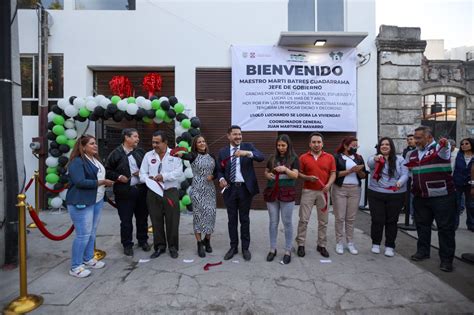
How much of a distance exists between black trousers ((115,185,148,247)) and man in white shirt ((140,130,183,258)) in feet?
0.64

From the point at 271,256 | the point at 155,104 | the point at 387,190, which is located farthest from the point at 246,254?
the point at 155,104

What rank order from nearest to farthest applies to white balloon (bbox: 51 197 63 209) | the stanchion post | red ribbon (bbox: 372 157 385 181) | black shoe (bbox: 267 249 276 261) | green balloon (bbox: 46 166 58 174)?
the stanchion post
black shoe (bbox: 267 249 276 261)
red ribbon (bbox: 372 157 385 181)
green balloon (bbox: 46 166 58 174)
white balloon (bbox: 51 197 63 209)

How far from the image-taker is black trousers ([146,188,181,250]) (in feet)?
14.4

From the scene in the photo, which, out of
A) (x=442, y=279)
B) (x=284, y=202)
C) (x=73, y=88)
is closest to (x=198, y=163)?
(x=284, y=202)

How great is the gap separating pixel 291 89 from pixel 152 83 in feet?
11.8

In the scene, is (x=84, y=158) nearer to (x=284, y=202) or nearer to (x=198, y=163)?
(x=198, y=163)

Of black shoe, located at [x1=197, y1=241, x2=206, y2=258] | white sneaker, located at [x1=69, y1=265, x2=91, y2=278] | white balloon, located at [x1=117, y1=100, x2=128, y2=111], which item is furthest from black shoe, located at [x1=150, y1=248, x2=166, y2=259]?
white balloon, located at [x1=117, y1=100, x2=128, y2=111]

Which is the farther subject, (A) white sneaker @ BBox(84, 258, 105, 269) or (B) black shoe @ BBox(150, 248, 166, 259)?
(B) black shoe @ BBox(150, 248, 166, 259)

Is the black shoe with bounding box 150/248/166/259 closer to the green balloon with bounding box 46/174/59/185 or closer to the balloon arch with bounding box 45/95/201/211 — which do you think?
the balloon arch with bounding box 45/95/201/211

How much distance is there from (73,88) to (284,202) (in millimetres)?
6574

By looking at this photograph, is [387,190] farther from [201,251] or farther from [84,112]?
[84,112]

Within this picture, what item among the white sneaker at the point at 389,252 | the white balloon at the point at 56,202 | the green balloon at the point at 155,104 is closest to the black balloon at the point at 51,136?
the white balloon at the point at 56,202

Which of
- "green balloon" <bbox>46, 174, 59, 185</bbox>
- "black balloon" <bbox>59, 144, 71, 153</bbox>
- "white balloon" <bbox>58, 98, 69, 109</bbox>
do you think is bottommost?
"green balloon" <bbox>46, 174, 59, 185</bbox>

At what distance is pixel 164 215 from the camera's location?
4.48 metres
